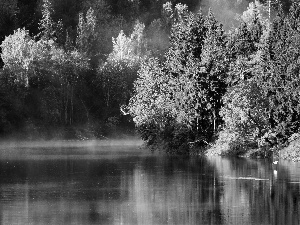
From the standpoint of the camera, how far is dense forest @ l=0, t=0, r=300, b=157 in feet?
249

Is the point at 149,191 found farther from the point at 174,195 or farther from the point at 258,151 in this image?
the point at 258,151

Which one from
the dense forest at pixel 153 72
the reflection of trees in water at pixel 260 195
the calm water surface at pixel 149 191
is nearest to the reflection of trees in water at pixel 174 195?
the calm water surface at pixel 149 191

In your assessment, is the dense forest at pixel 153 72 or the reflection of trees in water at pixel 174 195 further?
the dense forest at pixel 153 72

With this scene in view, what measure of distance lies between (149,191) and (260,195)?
6.15 m

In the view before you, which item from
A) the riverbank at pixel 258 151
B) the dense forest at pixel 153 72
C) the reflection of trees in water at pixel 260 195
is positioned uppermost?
the dense forest at pixel 153 72

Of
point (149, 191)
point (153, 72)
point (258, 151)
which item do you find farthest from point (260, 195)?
point (153, 72)

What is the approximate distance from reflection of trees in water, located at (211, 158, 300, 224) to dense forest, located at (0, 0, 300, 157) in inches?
421

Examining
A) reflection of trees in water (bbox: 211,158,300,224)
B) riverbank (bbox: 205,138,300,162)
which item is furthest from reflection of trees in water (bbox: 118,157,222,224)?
riverbank (bbox: 205,138,300,162)

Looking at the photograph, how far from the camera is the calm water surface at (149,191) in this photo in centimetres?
3791

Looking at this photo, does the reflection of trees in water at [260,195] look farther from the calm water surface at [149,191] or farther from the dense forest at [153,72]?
the dense forest at [153,72]

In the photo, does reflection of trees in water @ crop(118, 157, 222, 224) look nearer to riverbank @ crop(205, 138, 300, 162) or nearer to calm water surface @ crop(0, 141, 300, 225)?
calm water surface @ crop(0, 141, 300, 225)

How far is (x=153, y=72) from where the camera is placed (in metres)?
91.6

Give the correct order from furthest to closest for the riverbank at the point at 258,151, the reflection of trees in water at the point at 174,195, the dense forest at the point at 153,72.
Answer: the dense forest at the point at 153,72 < the riverbank at the point at 258,151 < the reflection of trees in water at the point at 174,195

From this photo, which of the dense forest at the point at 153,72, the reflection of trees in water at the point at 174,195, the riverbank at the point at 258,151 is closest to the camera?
the reflection of trees in water at the point at 174,195
